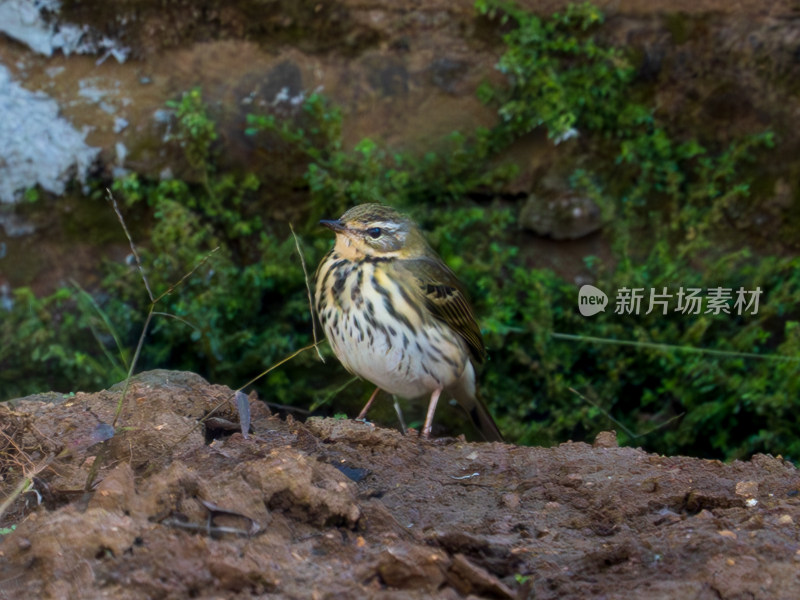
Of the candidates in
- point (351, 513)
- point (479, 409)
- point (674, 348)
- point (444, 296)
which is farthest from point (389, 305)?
point (674, 348)

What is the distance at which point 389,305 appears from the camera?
163 inches

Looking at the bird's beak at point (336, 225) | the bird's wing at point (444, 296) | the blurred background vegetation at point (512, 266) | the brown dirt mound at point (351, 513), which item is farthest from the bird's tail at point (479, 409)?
the brown dirt mound at point (351, 513)

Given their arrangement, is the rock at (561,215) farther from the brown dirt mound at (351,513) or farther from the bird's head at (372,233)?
the brown dirt mound at (351,513)

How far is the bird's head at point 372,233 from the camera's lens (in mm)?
Answer: 4211

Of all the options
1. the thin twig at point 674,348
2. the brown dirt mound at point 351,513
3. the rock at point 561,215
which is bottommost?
the thin twig at point 674,348

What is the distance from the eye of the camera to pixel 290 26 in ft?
18.5

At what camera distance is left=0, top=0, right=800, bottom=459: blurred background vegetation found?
514cm

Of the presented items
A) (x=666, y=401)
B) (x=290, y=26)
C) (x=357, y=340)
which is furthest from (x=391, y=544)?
(x=290, y=26)

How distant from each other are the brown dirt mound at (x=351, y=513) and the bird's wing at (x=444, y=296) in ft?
3.16

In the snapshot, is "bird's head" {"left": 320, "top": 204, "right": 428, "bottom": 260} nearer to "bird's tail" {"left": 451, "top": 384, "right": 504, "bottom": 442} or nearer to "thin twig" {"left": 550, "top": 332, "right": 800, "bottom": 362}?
"bird's tail" {"left": 451, "top": 384, "right": 504, "bottom": 442}

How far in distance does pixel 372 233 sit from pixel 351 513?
192cm

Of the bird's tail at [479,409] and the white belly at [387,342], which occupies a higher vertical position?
the white belly at [387,342]

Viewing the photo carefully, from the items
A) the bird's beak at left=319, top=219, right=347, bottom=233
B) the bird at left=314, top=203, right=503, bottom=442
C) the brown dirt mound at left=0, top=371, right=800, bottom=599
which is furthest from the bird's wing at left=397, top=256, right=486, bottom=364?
the brown dirt mound at left=0, top=371, right=800, bottom=599

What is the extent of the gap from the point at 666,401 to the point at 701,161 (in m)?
1.51
